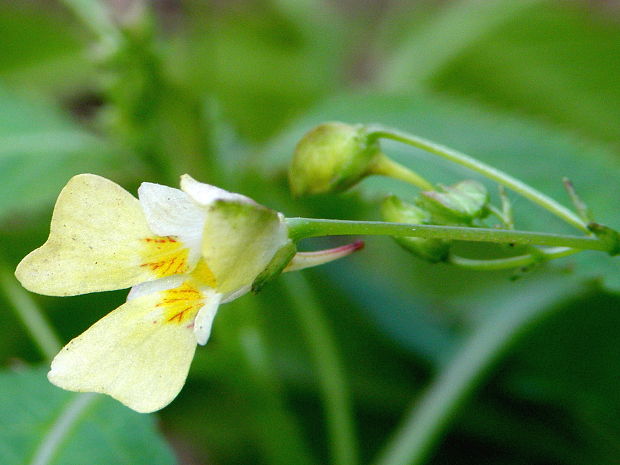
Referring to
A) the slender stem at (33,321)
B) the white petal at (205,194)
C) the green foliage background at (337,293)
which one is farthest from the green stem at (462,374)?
the white petal at (205,194)

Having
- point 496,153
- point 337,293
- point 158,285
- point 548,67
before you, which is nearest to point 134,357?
point 158,285

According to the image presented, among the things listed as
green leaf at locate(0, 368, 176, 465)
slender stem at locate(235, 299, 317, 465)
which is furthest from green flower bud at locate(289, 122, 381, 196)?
slender stem at locate(235, 299, 317, 465)

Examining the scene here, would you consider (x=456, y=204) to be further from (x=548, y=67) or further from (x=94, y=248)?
(x=548, y=67)

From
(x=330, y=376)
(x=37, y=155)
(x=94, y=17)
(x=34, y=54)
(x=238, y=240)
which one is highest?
(x=34, y=54)

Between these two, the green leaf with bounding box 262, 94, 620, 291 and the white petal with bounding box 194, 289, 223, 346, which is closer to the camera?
the white petal with bounding box 194, 289, 223, 346

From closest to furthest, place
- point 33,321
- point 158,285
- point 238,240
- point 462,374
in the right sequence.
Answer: point 238,240
point 158,285
point 33,321
point 462,374

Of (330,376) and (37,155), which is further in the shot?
(37,155)

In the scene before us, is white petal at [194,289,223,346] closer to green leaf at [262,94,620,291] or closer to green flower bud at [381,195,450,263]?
green flower bud at [381,195,450,263]
